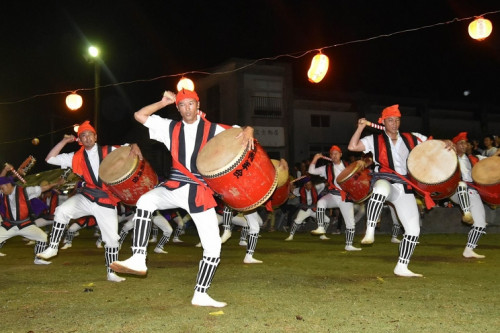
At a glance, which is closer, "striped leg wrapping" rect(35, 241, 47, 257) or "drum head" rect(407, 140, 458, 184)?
"drum head" rect(407, 140, 458, 184)

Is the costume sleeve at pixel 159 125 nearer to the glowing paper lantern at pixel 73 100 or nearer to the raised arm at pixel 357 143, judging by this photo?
the raised arm at pixel 357 143

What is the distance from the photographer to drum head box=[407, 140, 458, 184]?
5.35 m

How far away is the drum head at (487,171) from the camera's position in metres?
6.72

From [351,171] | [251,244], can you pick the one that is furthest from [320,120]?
[251,244]

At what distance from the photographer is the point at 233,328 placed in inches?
128

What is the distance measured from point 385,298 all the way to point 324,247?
509 cm

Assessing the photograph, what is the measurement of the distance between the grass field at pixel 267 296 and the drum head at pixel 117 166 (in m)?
1.07

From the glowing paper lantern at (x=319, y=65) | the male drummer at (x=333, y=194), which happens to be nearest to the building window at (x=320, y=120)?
the glowing paper lantern at (x=319, y=65)

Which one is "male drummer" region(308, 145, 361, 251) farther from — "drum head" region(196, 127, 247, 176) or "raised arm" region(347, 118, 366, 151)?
"drum head" region(196, 127, 247, 176)

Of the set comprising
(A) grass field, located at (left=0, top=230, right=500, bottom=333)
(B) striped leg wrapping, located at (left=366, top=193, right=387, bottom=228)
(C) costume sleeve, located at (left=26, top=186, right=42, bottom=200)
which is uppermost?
(C) costume sleeve, located at (left=26, top=186, right=42, bottom=200)

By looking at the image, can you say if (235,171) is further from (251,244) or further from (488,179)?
(488,179)

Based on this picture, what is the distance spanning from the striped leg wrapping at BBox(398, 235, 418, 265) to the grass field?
0.94 feet

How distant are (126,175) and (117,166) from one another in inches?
8.1

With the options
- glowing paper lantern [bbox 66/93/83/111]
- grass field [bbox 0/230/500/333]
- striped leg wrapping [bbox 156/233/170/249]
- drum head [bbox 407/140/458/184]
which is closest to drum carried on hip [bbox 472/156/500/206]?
grass field [bbox 0/230/500/333]
